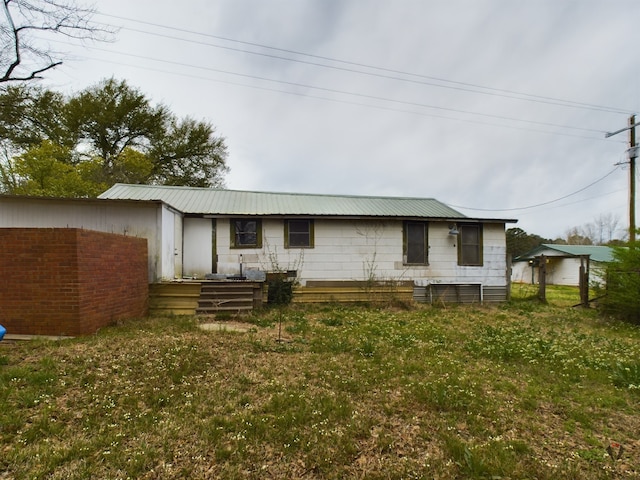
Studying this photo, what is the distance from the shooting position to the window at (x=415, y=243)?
11438mm

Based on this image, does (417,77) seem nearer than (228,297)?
No

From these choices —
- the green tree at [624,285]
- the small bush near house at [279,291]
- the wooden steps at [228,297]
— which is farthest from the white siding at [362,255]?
the green tree at [624,285]

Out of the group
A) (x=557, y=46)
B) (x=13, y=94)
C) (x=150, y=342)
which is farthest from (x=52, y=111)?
(x=557, y=46)

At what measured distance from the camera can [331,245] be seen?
36.1 feet

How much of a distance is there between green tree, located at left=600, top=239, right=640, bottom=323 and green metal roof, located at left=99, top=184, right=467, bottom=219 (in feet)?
15.3

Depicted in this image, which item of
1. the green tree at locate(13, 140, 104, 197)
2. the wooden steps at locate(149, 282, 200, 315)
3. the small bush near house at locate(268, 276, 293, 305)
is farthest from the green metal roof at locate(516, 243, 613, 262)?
the green tree at locate(13, 140, 104, 197)

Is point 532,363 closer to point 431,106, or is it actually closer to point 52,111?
point 431,106

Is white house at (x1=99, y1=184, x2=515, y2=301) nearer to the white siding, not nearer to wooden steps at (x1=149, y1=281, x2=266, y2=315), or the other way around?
the white siding

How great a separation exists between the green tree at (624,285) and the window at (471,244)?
375 centimetres

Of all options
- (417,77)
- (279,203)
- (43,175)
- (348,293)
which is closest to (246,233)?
(279,203)

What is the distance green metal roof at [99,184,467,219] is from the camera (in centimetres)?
1138

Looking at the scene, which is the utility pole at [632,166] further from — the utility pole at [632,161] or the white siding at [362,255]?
the white siding at [362,255]

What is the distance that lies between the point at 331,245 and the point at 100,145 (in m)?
22.1

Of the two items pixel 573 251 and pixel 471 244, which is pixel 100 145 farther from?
pixel 573 251
